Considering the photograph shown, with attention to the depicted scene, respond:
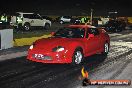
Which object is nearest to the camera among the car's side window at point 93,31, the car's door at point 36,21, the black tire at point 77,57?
the black tire at point 77,57

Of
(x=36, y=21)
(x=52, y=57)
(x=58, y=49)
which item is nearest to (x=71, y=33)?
(x=58, y=49)

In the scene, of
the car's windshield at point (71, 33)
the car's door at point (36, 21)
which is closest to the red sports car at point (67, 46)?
the car's windshield at point (71, 33)

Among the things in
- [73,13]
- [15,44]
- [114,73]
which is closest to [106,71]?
[114,73]

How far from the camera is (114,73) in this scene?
948 centimetres

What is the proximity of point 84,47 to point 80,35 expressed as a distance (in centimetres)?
56

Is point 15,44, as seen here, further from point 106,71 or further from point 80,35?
point 106,71

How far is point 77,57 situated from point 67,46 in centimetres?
69

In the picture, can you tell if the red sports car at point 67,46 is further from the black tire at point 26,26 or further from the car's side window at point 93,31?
the black tire at point 26,26

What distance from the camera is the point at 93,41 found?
12.0 metres

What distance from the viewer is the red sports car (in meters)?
10.4

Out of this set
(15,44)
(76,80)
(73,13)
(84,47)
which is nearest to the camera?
(76,80)

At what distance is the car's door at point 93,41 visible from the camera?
11617 millimetres

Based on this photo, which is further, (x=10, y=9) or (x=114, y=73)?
(x=10, y=9)

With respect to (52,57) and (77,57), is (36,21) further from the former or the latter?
(52,57)
